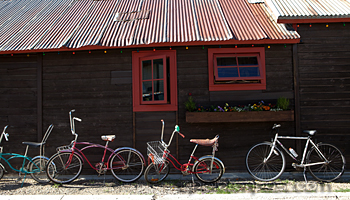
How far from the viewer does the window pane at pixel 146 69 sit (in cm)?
593

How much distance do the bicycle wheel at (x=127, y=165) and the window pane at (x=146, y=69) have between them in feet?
5.82

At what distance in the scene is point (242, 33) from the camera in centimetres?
571

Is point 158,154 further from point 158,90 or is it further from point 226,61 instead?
point 226,61

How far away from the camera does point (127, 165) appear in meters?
5.34

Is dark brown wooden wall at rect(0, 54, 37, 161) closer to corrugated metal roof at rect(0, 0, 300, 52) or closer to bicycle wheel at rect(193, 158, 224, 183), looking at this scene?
corrugated metal roof at rect(0, 0, 300, 52)

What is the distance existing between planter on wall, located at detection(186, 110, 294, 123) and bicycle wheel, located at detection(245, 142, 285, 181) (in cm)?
61

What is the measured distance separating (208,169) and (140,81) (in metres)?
2.54

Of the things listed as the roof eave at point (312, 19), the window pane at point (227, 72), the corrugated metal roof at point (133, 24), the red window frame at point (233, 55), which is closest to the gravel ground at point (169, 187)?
the red window frame at point (233, 55)

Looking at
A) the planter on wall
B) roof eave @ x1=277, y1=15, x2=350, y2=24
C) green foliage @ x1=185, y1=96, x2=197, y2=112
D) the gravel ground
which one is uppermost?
roof eave @ x1=277, y1=15, x2=350, y2=24

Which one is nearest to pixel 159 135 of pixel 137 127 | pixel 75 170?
pixel 137 127

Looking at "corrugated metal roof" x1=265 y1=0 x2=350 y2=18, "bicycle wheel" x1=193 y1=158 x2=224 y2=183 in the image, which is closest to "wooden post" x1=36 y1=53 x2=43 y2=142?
"bicycle wheel" x1=193 y1=158 x2=224 y2=183

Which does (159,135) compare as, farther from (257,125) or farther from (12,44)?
(12,44)

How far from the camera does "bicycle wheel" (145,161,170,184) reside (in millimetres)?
5108

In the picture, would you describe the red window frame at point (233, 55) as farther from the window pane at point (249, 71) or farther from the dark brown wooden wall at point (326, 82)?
the dark brown wooden wall at point (326, 82)
